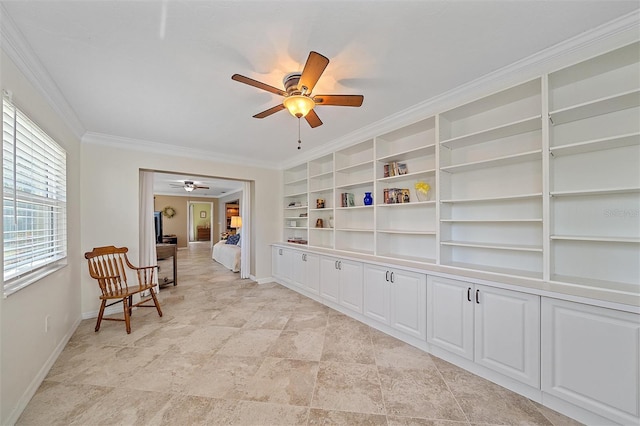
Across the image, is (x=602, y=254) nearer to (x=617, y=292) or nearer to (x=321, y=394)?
(x=617, y=292)

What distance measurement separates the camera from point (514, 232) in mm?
2236

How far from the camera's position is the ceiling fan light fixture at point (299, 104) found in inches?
74.5

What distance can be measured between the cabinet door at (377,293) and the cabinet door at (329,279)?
0.54 metres

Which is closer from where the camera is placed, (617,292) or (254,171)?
(617,292)

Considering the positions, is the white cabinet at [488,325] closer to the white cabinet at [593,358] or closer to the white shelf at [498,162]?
the white cabinet at [593,358]

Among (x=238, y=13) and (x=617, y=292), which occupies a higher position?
(x=238, y=13)

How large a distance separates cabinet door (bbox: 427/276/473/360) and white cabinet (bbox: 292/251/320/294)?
1805mm

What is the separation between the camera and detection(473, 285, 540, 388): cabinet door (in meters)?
1.69

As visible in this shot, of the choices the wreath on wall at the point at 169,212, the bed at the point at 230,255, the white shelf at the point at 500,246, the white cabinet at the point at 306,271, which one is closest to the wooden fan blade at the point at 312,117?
the white shelf at the point at 500,246

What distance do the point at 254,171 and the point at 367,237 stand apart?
2.62m

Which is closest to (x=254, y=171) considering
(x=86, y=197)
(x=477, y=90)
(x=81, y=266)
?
(x=86, y=197)

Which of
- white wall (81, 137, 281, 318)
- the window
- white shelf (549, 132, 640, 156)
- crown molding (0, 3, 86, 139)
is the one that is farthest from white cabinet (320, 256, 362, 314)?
crown molding (0, 3, 86, 139)

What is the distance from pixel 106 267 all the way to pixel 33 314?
1.26m

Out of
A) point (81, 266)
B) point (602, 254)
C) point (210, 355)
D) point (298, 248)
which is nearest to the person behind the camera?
point (602, 254)
